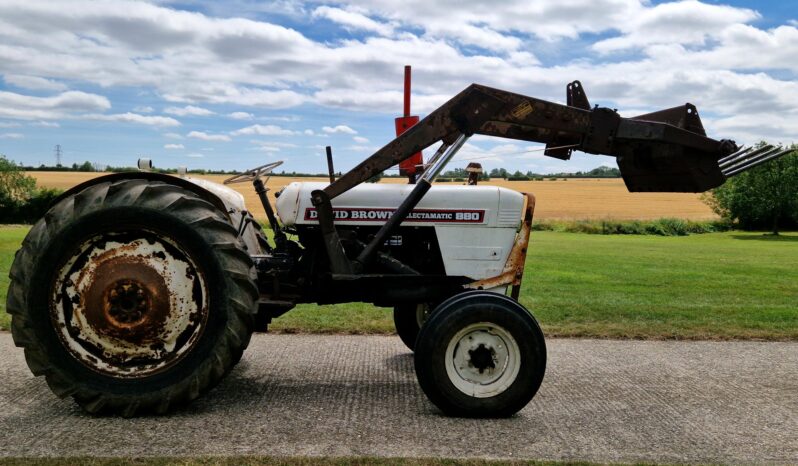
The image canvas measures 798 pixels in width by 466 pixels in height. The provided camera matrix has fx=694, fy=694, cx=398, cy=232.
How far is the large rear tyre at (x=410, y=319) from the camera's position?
680 centimetres

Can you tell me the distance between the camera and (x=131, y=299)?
4938mm

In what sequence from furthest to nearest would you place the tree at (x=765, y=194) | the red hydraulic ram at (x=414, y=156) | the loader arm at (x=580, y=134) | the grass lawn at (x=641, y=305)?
the tree at (x=765, y=194) → the grass lawn at (x=641, y=305) → the red hydraulic ram at (x=414, y=156) → the loader arm at (x=580, y=134)

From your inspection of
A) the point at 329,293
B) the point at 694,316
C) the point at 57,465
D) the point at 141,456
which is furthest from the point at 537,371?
the point at 694,316

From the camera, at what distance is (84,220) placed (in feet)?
16.0

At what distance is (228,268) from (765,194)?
157ft

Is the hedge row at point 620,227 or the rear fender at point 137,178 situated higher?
the rear fender at point 137,178

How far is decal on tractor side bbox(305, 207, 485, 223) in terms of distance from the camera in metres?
5.65

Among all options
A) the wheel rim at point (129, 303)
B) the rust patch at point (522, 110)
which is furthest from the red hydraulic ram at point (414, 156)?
the wheel rim at point (129, 303)

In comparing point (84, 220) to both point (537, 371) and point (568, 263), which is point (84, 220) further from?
point (568, 263)

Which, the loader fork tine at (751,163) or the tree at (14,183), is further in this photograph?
Result: the tree at (14,183)

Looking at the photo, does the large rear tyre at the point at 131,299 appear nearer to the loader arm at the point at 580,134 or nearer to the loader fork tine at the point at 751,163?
the loader arm at the point at 580,134

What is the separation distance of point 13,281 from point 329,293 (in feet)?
7.64

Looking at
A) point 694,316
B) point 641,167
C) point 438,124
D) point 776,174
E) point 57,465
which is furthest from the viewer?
point 776,174

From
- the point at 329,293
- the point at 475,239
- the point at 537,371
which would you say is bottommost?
the point at 537,371
